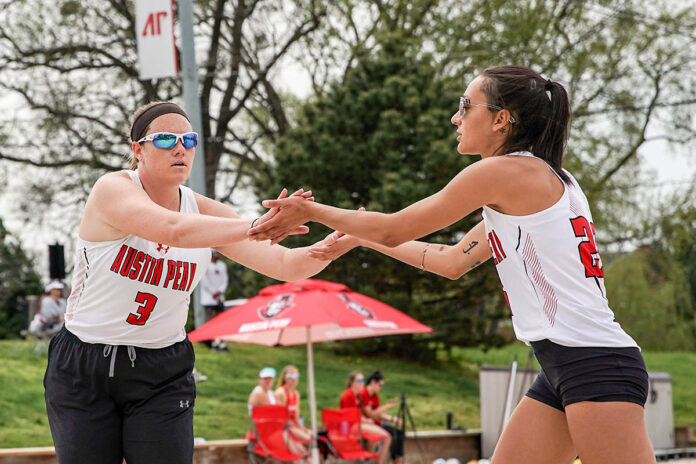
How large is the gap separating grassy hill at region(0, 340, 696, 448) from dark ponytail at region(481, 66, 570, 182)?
9429mm

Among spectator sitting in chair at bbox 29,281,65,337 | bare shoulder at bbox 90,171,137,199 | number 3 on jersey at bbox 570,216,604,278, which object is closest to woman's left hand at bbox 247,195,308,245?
bare shoulder at bbox 90,171,137,199

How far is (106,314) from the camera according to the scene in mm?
3936

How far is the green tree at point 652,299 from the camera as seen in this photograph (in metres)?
25.9

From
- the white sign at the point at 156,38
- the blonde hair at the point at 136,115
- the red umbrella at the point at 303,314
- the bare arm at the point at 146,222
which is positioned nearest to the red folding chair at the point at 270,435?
the red umbrella at the point at 303,314

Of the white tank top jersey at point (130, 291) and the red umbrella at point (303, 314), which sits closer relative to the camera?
the white tank top jersey at point (130, 291)

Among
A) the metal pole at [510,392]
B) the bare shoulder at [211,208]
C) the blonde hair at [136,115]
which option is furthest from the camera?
the metal pole at [510,392]

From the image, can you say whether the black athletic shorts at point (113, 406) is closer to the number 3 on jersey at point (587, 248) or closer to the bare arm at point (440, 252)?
the bare arm at point (440, 252)

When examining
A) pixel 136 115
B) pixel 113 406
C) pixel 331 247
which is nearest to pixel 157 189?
pixel 136 115

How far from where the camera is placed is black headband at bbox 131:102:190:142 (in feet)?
13.5

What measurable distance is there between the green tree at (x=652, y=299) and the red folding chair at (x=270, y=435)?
51.9 ft

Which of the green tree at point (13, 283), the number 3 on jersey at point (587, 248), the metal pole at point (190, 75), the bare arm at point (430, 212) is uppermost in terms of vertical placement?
the metal pole at point (190, 75)

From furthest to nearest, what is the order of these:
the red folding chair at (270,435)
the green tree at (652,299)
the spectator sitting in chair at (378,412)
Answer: the green tree at (652,299) < the spectator sitting in chair at (378,412) < the red folding chair at (270,435)

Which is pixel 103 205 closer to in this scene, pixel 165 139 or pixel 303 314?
pixel 165 139

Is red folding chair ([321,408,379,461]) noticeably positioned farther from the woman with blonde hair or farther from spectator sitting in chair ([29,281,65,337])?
the woman with blonde hair
